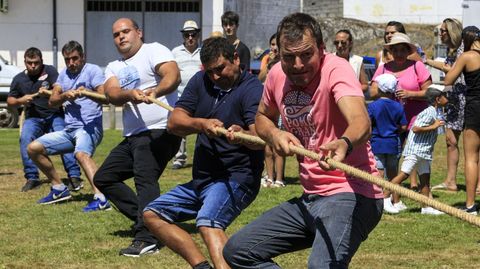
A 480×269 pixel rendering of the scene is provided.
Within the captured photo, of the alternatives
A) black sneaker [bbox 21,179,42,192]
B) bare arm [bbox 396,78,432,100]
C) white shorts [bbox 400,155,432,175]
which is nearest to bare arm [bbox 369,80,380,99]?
bare arm [bbox 396,78,432,100]

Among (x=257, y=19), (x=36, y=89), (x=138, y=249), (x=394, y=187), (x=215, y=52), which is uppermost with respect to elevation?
(x=215, y=52)

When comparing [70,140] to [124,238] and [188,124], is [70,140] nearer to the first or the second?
[124,238]

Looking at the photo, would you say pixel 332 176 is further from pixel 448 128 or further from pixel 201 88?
pixel 448 128

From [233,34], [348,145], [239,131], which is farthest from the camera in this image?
[233,34]

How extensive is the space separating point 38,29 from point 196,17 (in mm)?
4868

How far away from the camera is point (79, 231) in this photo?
8773 mm

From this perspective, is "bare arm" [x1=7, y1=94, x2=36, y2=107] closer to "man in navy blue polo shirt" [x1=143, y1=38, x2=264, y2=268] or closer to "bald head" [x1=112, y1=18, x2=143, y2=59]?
"bald head" [x1=112, y1=18, x2=143, y2=59]

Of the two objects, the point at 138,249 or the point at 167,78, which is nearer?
the point at 138,249

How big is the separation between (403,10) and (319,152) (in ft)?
116

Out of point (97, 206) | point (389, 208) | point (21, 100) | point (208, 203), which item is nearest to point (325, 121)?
point (208, 203)

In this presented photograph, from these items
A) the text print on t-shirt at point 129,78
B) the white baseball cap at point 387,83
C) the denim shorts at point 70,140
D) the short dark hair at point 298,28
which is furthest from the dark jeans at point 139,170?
the short dark hair at point 298,28

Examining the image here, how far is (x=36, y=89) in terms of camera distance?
448 inches

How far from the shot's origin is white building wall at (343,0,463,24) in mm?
39438

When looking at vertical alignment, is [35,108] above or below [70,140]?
above
